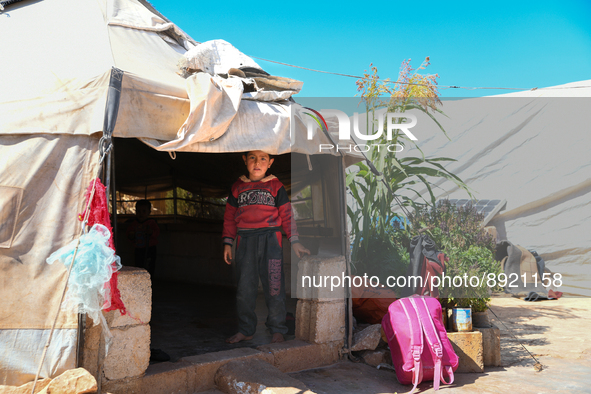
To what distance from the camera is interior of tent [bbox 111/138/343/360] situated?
4766 mm

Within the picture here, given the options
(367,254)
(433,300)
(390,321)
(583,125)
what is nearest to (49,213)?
(390,321)

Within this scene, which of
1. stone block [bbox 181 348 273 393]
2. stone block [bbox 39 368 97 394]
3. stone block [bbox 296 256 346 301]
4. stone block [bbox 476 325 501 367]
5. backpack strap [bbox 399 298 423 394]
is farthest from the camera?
stone block [bbox 476 325 501 367]

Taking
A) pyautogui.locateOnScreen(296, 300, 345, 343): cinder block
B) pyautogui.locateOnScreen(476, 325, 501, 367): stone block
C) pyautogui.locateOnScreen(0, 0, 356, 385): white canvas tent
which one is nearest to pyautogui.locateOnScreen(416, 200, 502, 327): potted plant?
pyautogui.locateOnScreen(476, 325, 501, 367): stone block

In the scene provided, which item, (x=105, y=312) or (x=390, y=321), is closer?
(x=105, y=312)

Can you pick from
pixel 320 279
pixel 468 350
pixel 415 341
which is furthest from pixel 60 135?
pixel 468 350

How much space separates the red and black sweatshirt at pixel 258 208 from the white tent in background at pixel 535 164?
6.62 m

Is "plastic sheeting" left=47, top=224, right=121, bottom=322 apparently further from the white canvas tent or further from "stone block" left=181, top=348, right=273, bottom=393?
"stone block" left=181, top=348, right=273, bottom=393

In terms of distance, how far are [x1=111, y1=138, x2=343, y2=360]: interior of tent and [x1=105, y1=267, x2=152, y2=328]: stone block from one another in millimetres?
825

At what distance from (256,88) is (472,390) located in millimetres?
3186

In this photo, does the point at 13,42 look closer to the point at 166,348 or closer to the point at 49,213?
the point at 49,213

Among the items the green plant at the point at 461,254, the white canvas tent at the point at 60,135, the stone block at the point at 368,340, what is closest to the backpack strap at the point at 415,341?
the stone block at the point at 368,340

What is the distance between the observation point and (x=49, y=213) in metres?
2.76

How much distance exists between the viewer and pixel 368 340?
421cm

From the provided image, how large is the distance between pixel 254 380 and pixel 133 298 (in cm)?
103
